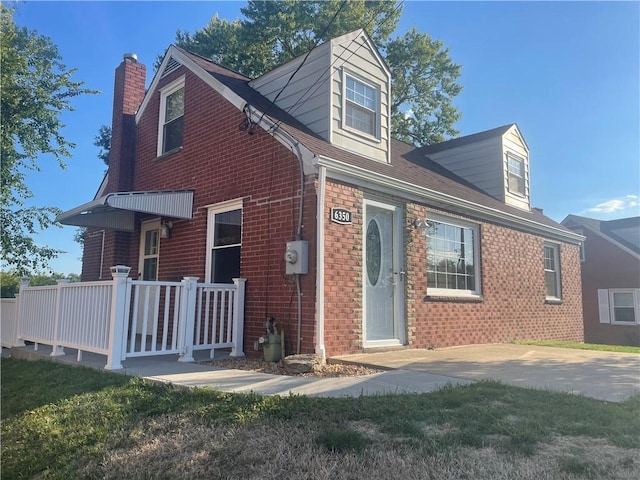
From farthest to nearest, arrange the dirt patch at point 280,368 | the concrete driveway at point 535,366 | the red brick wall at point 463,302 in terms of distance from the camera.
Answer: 1. the red brick wall at point 463,302
2. the dirt patch at point 280,368
3. the concrete driveway at point 535,366

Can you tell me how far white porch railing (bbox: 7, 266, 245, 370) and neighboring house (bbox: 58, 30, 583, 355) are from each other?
47 cm

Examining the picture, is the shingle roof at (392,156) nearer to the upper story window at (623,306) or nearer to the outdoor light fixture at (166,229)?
the outdoor light fixture at (166,229)

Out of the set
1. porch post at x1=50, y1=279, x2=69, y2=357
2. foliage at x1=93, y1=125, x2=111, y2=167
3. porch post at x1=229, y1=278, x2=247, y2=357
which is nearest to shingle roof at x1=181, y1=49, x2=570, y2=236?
porch post at x1=229, y1=278, x2=247, y2=357

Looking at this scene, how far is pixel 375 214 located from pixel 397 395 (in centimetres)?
405

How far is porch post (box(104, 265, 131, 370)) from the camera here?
228 inches

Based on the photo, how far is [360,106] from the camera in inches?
344

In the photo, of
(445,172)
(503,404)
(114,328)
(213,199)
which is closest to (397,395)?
(503,404)

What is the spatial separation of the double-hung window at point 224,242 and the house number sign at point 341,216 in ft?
6.63

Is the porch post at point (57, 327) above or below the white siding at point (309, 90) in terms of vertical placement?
below

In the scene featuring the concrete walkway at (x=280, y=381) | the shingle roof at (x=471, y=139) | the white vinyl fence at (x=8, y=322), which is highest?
the shingle roof at (x=471, y=139)

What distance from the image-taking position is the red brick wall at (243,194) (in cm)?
684

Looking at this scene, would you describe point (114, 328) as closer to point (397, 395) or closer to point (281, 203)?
point (281, 203)

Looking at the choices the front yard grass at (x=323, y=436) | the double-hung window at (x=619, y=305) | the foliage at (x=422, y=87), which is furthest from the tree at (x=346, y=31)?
the front yard grass at (x=323, y=436)

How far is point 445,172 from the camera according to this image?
43.1 ft
